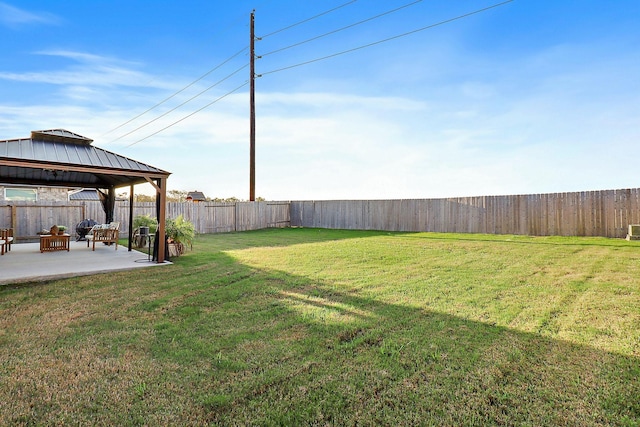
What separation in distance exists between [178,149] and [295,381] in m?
16.4

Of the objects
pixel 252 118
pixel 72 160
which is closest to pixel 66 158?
pixel 72 160

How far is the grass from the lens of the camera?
6.40ft

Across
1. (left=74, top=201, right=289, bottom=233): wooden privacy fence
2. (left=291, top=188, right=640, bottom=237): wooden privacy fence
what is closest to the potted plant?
(left=74, top=201, right=289, bottom=233): wooden privacy fence

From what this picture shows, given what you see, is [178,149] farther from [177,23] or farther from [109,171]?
[109,171]

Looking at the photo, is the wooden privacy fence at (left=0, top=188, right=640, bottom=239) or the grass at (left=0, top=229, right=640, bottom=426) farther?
the wooden privacy fence at (left=0, top=188, right=640, bottom=239)

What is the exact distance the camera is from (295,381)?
225 cm

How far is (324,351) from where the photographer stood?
8.84 ft

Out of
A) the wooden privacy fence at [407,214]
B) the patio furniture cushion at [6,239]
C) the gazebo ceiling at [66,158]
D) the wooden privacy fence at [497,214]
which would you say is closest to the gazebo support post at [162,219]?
the gazebo ceiling at [66,158]

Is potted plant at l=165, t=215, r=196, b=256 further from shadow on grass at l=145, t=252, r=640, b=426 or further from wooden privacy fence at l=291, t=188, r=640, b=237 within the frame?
wooden privacy fence at l=291, t=188, r=640, b=237

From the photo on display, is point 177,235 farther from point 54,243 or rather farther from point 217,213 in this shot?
point 217,213

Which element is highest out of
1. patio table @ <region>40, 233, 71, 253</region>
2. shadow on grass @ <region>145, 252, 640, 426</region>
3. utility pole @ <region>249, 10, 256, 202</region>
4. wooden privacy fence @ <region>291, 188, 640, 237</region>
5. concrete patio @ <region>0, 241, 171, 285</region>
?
utility pole @ <region>249, 10, 256, 202</region>

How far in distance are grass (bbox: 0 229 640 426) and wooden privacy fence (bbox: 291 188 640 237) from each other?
7.13 m

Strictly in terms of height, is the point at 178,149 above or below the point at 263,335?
above

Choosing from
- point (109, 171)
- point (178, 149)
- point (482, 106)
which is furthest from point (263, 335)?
point (178, 149)
